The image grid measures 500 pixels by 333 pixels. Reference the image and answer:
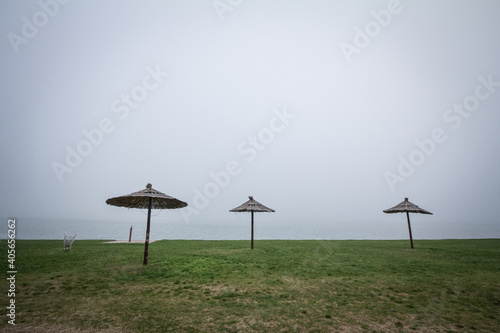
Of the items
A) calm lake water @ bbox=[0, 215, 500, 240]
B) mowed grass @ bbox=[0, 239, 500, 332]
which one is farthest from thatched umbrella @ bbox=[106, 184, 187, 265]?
calm lake water @ bbox=[0, 215, 500, 240]

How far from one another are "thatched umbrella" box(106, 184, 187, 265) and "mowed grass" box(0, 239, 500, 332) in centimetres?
253

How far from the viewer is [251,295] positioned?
670cm

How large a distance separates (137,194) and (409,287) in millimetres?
10707

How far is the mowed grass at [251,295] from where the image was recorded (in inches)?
200

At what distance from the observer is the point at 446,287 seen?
738 centimetres

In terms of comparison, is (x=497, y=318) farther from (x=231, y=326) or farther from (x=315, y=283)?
(x=231, y=326)

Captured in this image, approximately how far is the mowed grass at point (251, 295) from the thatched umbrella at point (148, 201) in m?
2.53

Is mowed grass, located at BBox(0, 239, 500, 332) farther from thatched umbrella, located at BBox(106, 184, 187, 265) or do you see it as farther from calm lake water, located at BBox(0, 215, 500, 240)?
calm lake water, located at BBox(0, 215, 500, 240)

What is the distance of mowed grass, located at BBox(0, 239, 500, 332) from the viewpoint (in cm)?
509

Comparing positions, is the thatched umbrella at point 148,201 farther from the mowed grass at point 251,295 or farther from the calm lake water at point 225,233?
the calm lake water at point 225,233

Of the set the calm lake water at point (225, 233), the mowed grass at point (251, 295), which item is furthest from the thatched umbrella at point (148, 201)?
the calm lake water at point (225, 233)

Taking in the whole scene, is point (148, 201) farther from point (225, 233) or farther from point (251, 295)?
point (225, 233)

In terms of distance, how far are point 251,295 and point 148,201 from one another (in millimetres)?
7365

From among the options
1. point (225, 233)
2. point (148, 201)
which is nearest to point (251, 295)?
point (148, 201)
